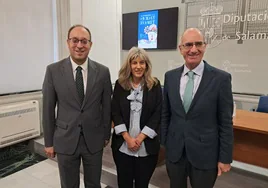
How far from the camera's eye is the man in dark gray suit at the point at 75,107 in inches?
63.1

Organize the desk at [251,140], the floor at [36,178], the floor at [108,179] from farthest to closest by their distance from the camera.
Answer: the floor at [36,178], the floor at [108,179], the desk at [251,140]

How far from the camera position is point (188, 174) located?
1.49 m

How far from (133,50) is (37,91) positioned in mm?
2499

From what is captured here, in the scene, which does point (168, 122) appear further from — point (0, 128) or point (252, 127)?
point (0, 128)

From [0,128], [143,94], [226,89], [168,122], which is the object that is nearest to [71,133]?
[143,94]

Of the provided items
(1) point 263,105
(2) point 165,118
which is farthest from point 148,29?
(2) point 165,118

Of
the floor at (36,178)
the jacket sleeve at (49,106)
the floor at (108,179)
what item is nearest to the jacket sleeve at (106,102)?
the jacket sleeve at (49,106)

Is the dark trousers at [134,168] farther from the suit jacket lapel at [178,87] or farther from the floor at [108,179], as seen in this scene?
the floor at [108,179]

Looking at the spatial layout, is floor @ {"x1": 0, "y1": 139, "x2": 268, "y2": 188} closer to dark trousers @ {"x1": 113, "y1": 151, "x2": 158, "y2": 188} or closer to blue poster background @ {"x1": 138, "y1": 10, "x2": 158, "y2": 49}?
dark trousers @ {"x1": 113, "y1": 151, "x2": 158, "y2": 188}

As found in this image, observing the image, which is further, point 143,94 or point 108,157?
point 108,157

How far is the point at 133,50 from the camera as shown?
1.63 meters

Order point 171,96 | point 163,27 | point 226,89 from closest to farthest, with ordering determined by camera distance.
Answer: point 226,89
point 171,96
point 163,27

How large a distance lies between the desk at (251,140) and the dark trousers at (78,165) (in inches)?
54.6

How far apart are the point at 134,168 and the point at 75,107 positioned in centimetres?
64
